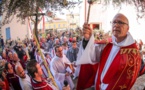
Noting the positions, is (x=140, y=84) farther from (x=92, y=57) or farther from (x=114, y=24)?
(x=114, y=24)

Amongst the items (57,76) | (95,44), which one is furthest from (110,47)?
(57,76)

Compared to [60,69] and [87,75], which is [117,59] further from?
[60,69]

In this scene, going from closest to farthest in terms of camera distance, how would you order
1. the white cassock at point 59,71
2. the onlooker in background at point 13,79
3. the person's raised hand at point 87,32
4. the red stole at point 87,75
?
1. the person's raised hand at point 87,32
2. the red stole at point 87,75
3. the onlooker in background at point 13,79
4. the white cassock at point 59,71

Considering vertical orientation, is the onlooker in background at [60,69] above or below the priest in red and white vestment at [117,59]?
below

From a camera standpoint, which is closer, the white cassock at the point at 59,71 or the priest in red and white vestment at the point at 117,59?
the priest in red and white vestment at the point at 117,59

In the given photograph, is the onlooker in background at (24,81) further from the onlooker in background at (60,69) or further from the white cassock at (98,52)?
the onlooker in background at (60,69)

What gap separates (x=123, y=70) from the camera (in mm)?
2230

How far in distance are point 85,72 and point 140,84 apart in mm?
1546

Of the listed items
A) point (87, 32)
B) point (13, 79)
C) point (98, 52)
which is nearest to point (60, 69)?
point (13, 79)

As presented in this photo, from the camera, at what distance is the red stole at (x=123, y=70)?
2.23m

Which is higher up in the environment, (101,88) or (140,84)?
(101,88)

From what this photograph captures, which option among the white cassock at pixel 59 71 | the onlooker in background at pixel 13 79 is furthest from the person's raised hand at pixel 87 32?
the white cassock at pixel 59 71

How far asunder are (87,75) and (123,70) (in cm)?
64

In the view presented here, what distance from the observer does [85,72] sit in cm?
269
